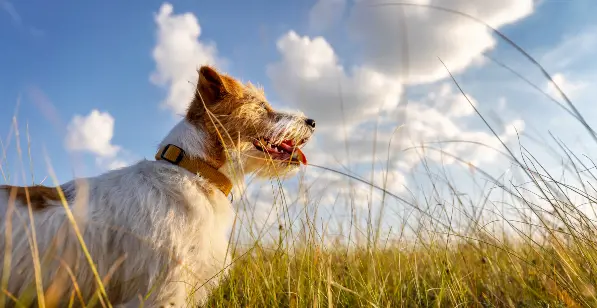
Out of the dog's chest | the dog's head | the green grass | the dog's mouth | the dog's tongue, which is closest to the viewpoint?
the green grass

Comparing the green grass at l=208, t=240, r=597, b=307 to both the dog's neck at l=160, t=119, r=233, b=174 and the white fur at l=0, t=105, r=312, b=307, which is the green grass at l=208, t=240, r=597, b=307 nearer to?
the white fur at l=0, t=105, r=312, b=307

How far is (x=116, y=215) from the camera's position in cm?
322

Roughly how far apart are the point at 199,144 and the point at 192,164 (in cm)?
18

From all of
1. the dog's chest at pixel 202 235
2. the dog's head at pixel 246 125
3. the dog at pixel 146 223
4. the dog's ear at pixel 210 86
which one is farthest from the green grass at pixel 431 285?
the dog's ear at pixel 210 86

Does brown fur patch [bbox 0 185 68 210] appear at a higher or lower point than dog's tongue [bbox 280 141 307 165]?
lower

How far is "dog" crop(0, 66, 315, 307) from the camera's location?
3.08 meters

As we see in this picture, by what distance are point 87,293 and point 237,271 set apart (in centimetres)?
165

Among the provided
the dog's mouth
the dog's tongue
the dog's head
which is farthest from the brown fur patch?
the dog's tongue

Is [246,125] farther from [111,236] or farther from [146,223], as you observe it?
[111,236]

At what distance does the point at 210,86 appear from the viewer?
12.6 feet

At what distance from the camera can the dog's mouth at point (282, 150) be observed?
396 cm

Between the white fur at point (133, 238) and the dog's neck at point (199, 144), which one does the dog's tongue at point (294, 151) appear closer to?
the dog's neck at point (199, 144)

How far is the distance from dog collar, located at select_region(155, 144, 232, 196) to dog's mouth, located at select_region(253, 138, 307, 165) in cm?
52

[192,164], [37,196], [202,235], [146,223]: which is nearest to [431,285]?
[202,235]
